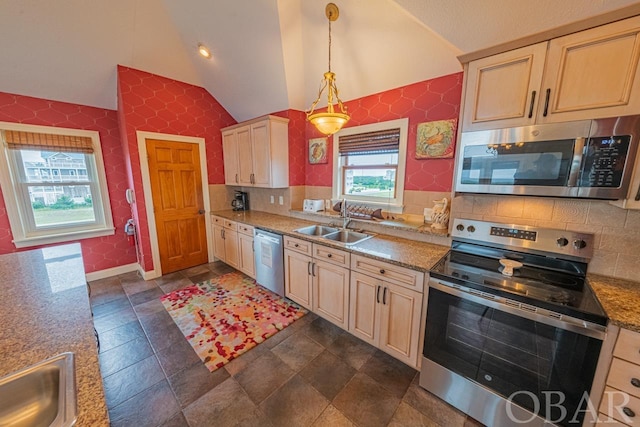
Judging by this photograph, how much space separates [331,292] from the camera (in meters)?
2.28

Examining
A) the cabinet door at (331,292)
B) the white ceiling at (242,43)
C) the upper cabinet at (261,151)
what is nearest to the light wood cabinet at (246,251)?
the upper cabinet at (261,151)

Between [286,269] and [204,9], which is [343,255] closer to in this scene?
[286,269]

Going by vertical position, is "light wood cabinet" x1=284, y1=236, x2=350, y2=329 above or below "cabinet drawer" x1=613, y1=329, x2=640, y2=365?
below

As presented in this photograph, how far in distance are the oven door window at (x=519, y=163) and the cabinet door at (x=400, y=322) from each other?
939 millimetres

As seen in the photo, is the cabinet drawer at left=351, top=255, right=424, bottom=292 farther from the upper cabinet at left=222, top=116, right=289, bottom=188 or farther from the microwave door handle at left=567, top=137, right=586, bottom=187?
the upper cabinet at left=222, top=116, right=289, bottom=188

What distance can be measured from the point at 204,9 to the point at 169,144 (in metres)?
1.81

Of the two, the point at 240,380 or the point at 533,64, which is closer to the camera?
the point at 533,64

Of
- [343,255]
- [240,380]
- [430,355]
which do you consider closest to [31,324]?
[240,380]

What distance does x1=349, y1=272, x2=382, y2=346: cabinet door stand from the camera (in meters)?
1.96

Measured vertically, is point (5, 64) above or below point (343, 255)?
above

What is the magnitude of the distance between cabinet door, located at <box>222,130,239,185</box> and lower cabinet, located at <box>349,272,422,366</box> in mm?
2764

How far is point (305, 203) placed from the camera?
3.34m

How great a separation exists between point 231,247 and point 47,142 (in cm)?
257

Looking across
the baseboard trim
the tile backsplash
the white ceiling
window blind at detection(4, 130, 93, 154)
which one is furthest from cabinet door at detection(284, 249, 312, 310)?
window blind at detection(4, 130, 93, 154)
